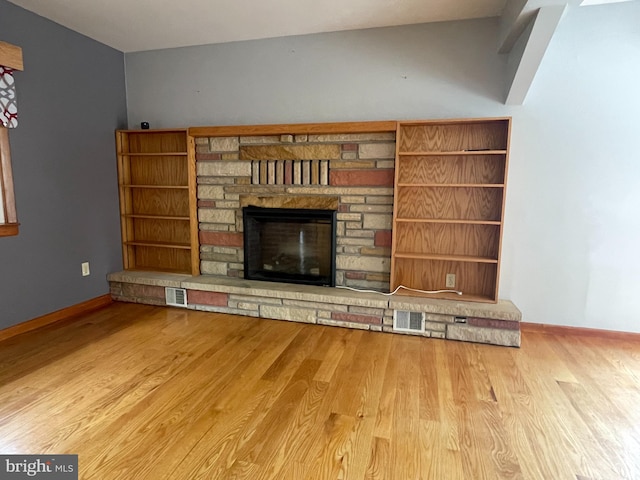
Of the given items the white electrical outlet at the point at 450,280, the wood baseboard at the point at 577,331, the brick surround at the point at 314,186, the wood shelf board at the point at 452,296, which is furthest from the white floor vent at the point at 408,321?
the wood baseboard at the point at 577,331

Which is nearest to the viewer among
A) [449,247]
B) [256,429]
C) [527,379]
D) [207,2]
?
[256,429]

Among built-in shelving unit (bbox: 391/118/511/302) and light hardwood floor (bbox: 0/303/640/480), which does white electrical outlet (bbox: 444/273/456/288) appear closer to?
built-in shelving unit (bbox: 391/118/511/302)

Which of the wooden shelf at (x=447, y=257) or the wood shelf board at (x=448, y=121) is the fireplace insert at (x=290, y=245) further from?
the wood shelf board at (x=448, y=121)

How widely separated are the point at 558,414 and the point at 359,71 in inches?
116

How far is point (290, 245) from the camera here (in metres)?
3.63

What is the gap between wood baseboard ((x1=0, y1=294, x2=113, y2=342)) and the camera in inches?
116

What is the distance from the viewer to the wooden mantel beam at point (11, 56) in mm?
2643

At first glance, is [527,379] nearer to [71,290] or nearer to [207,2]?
[207,2]

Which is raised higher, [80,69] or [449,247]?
[80,69]

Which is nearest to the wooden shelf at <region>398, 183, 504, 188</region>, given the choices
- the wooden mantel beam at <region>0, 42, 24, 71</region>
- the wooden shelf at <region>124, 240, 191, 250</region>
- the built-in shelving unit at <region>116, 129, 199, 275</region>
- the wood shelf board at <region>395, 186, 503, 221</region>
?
the wood shelf board at <region>395, 186, 503, 221</region>

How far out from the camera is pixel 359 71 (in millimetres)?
3320

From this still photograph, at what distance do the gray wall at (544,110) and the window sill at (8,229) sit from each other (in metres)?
2.34

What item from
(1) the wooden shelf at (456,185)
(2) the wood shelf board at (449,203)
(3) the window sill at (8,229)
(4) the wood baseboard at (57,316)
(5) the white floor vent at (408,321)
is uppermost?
(1) the wooden shelf at (456,185)

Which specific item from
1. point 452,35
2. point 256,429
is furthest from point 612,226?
point 256,429
